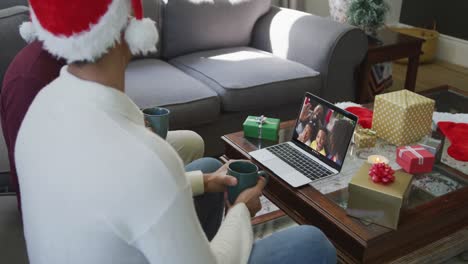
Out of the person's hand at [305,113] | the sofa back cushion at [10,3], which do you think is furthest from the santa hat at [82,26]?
the sofa back cushion at [10,3]

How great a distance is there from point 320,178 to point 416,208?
28cm

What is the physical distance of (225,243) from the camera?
38.5 inches

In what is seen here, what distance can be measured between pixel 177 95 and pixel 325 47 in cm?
83

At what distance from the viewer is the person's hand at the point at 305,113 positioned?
163cm

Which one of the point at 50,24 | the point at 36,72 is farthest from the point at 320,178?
the point at 50,24

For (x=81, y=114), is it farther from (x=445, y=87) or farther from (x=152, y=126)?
(x=445, y=87)

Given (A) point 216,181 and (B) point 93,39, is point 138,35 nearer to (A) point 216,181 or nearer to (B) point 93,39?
(B) point 93,39

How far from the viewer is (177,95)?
220 centimetres

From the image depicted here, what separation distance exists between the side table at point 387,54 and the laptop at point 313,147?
124 cm

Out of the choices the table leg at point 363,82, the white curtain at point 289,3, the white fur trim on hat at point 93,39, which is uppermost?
the white fur trim on hat at point 93,39

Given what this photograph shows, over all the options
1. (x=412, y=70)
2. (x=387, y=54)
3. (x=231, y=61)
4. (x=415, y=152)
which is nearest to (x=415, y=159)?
(x=415, y=152)

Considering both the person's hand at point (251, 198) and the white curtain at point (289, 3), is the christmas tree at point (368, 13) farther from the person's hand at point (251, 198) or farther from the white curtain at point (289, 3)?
the person's hand at point (251, 198)

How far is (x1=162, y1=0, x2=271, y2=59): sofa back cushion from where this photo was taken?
106 inches

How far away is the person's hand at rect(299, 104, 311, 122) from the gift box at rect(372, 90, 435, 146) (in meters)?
0.25
